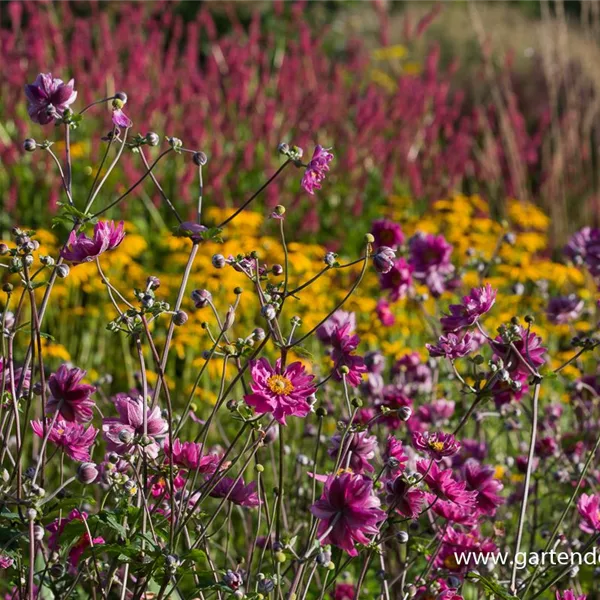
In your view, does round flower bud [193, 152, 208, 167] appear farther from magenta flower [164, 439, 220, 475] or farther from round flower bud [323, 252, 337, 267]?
magenta flower [164, 439, 220, 475]

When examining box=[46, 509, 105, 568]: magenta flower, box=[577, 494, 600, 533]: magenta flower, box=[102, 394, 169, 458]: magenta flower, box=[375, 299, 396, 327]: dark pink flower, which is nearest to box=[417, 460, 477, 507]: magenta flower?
box=[577, 494, 600, 533]: magenta flower

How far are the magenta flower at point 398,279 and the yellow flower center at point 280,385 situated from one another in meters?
0.98

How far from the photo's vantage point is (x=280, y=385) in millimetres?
1392

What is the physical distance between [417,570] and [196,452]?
0.98 m

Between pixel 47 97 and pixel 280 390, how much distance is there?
61 cm

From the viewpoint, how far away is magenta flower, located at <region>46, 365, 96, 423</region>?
148 centimetres

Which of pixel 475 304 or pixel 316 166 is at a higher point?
pixel 316 166

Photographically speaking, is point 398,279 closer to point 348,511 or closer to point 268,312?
point 268,312

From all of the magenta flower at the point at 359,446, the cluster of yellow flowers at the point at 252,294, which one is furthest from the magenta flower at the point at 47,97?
the cluster of yellow flowers at the point at 252,294

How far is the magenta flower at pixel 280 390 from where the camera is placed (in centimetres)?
136

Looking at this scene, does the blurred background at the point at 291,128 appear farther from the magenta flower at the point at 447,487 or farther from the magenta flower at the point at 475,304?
the magenta flower at the point at 447,487

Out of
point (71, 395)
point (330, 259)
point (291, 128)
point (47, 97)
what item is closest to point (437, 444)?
point (330, 259)

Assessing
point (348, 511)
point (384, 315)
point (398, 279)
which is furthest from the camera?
point (384, 315)

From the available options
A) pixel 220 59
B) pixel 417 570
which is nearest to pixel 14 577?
pixel 417 570
